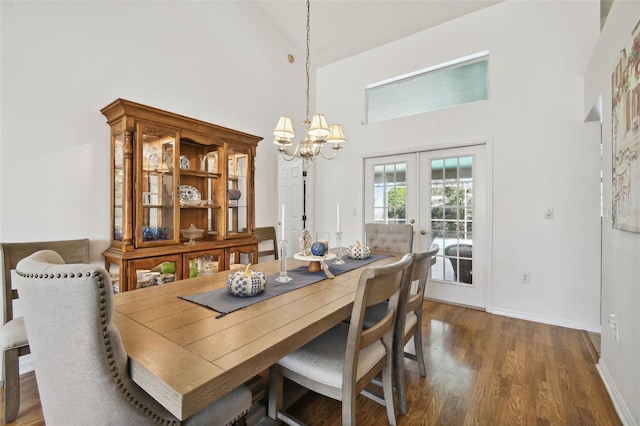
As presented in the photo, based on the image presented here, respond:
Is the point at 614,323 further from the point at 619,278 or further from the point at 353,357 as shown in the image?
the point at 353,357

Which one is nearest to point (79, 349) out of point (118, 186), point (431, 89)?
point (118, 186)

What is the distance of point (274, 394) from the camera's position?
1515mm

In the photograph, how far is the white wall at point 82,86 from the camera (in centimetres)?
204

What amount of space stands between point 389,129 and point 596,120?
2150mm

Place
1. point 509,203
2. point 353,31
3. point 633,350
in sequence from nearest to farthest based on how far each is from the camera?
point 633,350 → point 509,203 → point 353,31

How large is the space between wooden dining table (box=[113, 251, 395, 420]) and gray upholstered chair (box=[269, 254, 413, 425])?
153mm

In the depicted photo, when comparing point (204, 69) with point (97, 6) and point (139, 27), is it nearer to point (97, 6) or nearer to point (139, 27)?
point (139, 27)

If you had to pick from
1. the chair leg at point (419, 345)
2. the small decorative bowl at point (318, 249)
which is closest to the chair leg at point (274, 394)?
the small decorative bowl at point (318, 249)

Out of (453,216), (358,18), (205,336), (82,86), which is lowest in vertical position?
(205,336)

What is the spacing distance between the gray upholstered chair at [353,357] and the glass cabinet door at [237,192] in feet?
6.63

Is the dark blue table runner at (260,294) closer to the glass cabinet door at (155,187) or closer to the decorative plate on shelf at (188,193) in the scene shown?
the glass cabinet door at (155,187)

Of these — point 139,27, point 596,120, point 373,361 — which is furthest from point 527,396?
point 139,27

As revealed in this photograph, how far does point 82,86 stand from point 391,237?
Answer: 10.1ft

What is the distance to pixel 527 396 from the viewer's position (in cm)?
181
